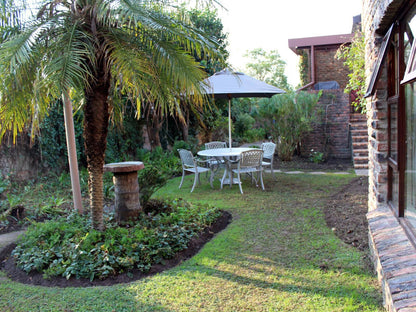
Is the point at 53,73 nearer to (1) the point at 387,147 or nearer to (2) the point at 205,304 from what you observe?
(2) the point at 205,304

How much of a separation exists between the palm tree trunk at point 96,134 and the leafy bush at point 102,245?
0.35 m

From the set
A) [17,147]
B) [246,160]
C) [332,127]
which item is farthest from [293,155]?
[17,147]

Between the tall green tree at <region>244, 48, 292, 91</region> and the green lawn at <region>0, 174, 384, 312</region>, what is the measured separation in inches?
1409

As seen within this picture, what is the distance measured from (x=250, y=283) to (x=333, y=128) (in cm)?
861

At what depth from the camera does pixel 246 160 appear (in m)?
6.87

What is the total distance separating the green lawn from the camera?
109 inches

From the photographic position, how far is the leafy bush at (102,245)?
3.46m

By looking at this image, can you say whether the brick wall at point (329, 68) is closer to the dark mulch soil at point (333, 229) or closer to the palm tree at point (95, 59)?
the dark mulch soil at point (333, 229)

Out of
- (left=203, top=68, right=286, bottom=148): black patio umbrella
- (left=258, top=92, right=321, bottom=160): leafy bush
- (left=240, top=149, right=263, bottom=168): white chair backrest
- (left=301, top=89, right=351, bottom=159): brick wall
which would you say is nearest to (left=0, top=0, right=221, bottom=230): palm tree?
(left=240, top=149, right=263, bottom=168): white chair backrest

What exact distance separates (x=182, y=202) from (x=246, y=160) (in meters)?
1.80

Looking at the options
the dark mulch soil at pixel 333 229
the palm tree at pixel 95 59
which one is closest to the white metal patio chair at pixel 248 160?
the dark mulch soil at pixel 333 229

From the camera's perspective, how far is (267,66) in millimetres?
38969

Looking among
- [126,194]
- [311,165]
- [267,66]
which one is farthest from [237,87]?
[267,66]

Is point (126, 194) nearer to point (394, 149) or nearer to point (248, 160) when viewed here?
point (248, 160)
